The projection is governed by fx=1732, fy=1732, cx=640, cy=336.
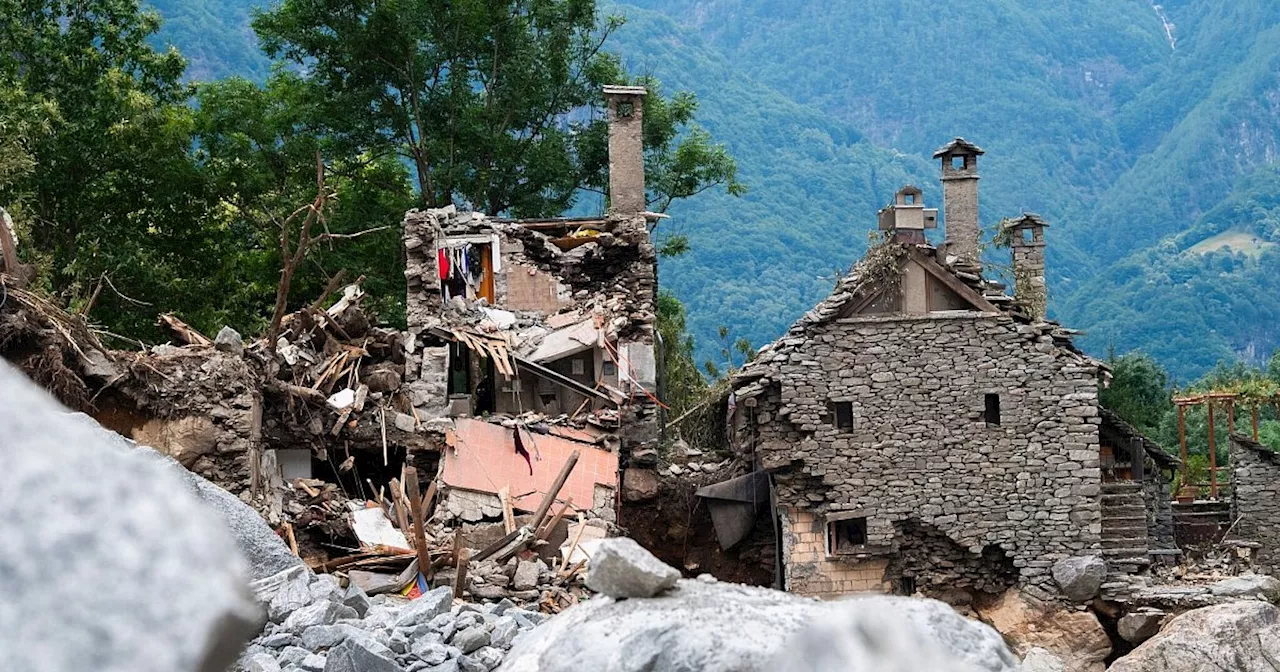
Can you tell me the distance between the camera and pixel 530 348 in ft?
78.1

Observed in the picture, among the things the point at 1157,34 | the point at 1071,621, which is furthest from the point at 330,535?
the point at 1157,34

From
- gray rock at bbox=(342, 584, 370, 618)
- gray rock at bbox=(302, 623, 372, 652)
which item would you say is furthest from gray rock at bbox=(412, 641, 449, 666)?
gray rock at bbox=(342, 584, 370, 618)

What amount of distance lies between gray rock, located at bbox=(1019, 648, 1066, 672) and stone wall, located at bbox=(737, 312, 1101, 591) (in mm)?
1594

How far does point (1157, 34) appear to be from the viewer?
122m

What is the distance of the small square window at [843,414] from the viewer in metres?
23.5

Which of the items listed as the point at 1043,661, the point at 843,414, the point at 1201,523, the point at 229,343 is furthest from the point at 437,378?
the point at 1201,523

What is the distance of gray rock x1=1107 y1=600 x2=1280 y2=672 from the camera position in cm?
1549

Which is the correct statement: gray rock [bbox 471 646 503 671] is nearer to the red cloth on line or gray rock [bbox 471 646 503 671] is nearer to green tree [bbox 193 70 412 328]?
the red cloth on line

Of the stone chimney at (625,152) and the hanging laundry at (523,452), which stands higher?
the stone chimney at (625,152)

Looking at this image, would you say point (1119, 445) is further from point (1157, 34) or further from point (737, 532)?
point (1157, 34)

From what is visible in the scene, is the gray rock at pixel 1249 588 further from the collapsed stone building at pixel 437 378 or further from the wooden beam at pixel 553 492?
the wooden beam at pixel 553 492

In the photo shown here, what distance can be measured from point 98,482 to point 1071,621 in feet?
70.0

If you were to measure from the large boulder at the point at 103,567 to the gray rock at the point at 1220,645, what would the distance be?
14.0m

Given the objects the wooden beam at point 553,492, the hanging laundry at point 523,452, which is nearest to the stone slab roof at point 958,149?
the hanging laundry at point 523,452
